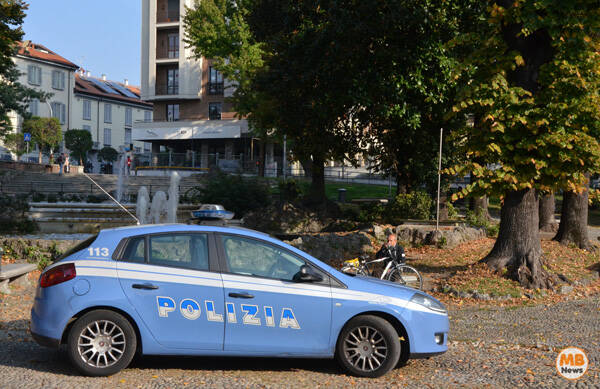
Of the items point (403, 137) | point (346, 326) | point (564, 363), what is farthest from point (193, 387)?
point (403, 137)

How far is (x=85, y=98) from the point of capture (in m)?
77.0

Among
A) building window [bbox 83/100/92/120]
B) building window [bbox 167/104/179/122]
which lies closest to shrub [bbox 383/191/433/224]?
building window [bbox 167/104/179/122]

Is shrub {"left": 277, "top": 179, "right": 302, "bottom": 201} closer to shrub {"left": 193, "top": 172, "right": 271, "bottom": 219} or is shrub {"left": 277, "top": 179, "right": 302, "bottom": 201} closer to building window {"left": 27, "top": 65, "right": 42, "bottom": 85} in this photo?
shrub {"left": 193, "top": 172, "right": 271, "bottom": 219}

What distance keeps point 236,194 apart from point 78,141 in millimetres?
47441

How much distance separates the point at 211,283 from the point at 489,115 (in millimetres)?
7528

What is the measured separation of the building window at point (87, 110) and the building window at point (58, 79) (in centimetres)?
453

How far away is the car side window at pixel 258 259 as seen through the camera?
20.9 feet

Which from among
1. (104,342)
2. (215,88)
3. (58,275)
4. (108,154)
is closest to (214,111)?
(215,88)

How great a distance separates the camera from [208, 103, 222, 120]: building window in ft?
191

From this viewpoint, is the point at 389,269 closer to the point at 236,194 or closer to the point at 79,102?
the point at 236,194

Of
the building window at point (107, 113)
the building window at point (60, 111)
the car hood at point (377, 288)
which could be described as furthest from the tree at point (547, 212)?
the building window at point (107, 113)

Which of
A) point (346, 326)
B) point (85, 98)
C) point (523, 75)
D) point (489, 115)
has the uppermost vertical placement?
point (85, 98)

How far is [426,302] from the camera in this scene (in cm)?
659

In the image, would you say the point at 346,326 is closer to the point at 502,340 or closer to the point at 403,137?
the point at 502,340
